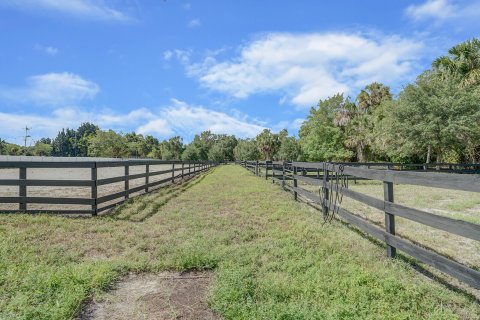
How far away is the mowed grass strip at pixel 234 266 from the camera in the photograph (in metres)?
2.73

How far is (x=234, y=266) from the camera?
368 centimetres

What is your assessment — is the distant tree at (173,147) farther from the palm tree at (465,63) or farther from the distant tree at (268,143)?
the palm tree at (465,63)

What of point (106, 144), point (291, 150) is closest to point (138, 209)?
point (291, 150)

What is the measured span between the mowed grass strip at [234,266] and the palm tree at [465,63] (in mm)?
26931

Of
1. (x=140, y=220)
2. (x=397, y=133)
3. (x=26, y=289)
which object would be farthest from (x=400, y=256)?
(x=397, y=133)

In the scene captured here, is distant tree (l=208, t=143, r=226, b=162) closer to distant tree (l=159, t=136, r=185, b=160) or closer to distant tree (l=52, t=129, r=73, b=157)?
distant tree (l=159, t=136, r=185, b=160)

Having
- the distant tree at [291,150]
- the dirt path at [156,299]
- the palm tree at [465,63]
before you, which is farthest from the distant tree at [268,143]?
the dirt path at [156,299]

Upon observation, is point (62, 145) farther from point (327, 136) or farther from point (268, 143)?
point (327, 136)

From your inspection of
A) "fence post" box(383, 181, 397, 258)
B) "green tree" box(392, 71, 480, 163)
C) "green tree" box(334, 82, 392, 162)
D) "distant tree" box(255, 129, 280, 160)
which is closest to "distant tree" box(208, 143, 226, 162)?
"distant tree" box(255, 129, 280, 160)

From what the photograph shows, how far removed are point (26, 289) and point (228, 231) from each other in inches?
122

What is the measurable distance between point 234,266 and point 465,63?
3164 centimetres

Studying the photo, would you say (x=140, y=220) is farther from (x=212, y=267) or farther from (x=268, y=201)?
(x=268, y=201)

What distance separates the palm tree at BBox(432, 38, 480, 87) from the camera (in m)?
25.0

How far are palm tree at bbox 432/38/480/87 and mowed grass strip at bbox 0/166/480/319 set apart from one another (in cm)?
2693
